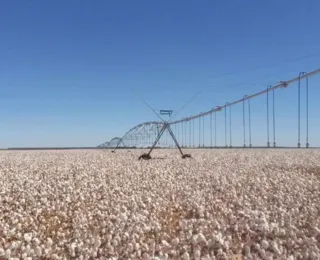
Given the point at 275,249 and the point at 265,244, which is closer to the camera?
the point at 275,249

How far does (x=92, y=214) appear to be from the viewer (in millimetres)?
11398

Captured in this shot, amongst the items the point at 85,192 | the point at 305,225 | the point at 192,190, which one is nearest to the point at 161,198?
the point at 192,190

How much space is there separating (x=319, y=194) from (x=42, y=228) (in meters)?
7.62

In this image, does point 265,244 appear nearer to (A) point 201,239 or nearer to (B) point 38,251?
(A) point 201,239

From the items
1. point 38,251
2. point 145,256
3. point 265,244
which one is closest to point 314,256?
point 265,244

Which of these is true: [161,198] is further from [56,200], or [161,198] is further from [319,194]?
[319,194]

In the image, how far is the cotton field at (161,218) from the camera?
840cm

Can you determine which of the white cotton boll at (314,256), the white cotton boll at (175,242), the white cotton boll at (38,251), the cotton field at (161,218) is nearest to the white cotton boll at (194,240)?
the cotton field at (161,218)

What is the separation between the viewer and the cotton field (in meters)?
8.40

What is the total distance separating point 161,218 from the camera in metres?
10.7

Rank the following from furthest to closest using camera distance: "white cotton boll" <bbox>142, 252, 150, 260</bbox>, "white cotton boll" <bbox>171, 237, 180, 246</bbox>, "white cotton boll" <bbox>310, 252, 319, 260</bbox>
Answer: "white cotton boll" <bbox>171, 237, 180, 246</bbox> → "white cotton boll" <bbox>142, 252, 150, 260</bbox> → "white cotton boll" <bbox>310, 252, 319, 260</bbox>

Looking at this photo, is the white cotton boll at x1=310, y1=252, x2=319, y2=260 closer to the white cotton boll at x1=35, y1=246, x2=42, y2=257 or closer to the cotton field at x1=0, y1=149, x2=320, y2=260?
the cotton field at x1=0, y1=149, x2=320, y2=260

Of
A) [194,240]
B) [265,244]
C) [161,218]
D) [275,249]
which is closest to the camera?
[275,249]

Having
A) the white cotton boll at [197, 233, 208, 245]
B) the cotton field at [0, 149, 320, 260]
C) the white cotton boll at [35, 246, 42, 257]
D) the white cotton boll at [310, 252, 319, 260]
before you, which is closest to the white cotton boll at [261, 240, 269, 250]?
the cotton field at [0, 149, 320, 260]
